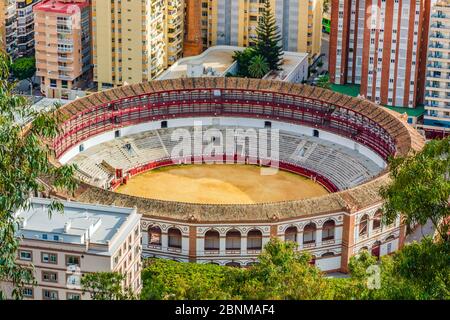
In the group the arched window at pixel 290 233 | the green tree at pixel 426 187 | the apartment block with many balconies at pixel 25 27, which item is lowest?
the green tree at pixel 426 187

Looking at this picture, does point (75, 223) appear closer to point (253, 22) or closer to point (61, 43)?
point (61, 43)

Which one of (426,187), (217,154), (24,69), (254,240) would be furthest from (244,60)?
(426,187)

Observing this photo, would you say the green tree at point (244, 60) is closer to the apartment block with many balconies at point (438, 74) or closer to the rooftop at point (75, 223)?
the apartment block with many balconies at point (438, 74)

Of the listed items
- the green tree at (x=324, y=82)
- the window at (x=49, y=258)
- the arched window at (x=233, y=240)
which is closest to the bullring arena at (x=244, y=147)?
the arched window at (x=233, y=240)

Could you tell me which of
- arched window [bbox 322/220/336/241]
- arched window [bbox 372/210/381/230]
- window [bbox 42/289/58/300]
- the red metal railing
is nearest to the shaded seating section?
the red metal railing
